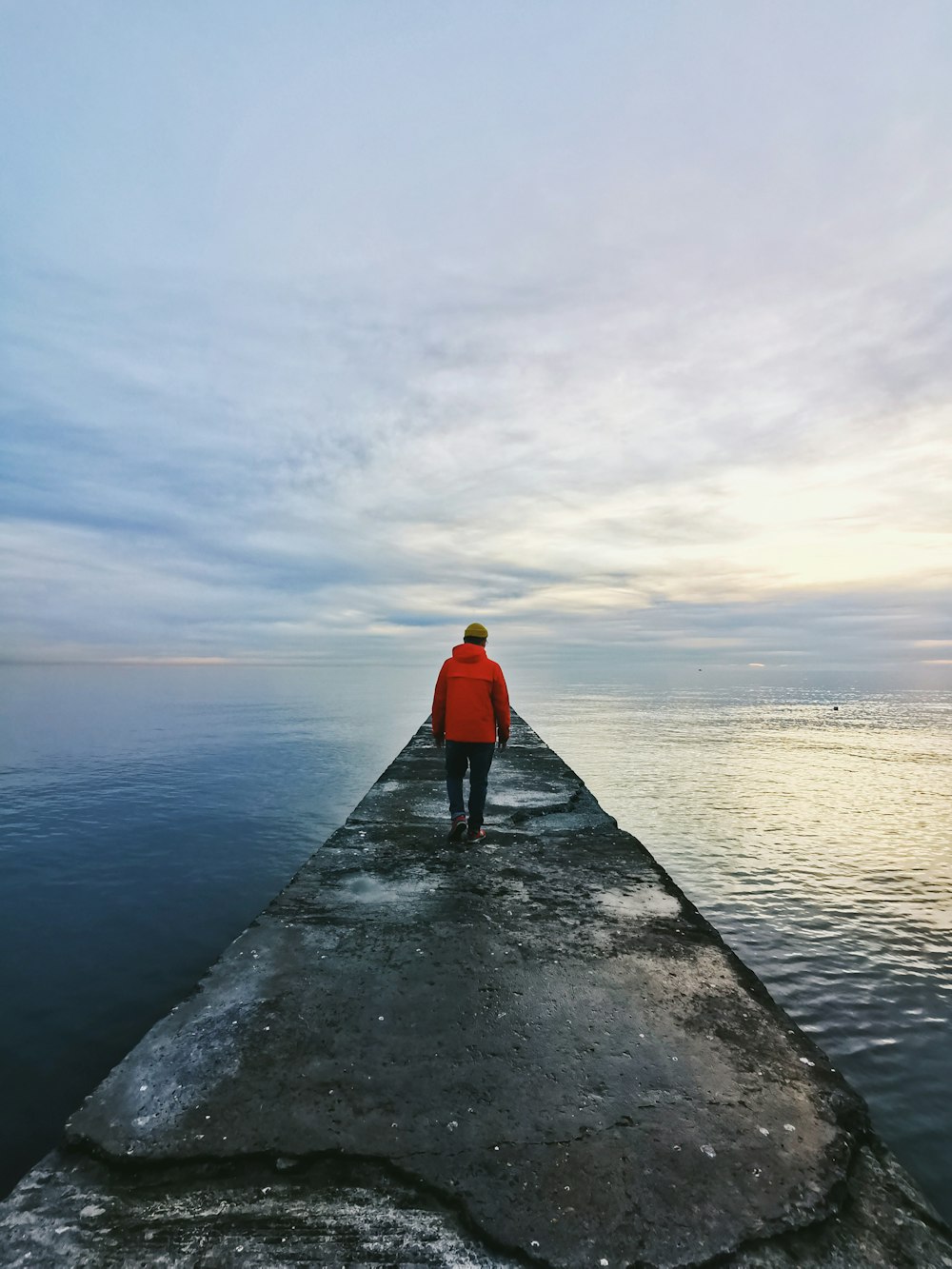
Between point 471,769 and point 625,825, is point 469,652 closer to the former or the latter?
point 471,769

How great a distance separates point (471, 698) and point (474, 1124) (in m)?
3.93

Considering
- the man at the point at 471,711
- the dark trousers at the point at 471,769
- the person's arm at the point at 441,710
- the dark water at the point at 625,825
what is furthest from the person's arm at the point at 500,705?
the dark water at the point at 625,825

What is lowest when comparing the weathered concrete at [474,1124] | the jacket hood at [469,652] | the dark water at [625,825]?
the dark water at [625,825]

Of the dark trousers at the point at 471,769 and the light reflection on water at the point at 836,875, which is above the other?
the dark trousers at the point at 471,769

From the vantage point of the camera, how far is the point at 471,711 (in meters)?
6.08

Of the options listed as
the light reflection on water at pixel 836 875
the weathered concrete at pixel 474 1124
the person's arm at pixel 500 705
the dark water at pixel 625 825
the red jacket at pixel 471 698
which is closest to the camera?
the weathered concrete at pixel 474 1124

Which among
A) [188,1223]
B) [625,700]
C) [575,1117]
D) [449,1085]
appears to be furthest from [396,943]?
[625,700]

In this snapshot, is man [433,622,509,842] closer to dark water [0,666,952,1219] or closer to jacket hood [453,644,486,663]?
jacket hood [453,644,486,663]

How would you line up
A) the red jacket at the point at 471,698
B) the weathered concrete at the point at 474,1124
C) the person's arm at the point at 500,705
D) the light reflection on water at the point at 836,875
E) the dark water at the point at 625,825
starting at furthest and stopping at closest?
the person's arm at the point at 500,705 → the red jacket at the point at 471,698 → the dark water at the point at 625,825 → the light reflection on water at the point at 836,875 → the weathered concrete at the point at 474,1124

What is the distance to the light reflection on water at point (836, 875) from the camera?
535 cm

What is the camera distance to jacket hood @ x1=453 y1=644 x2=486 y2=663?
6.18 m

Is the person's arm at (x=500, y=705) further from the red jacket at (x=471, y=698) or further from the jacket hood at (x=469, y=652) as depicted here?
the jacket hood at (x=469, y=652)

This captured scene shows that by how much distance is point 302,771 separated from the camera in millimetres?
23172

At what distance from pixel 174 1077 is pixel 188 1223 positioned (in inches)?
34.8
